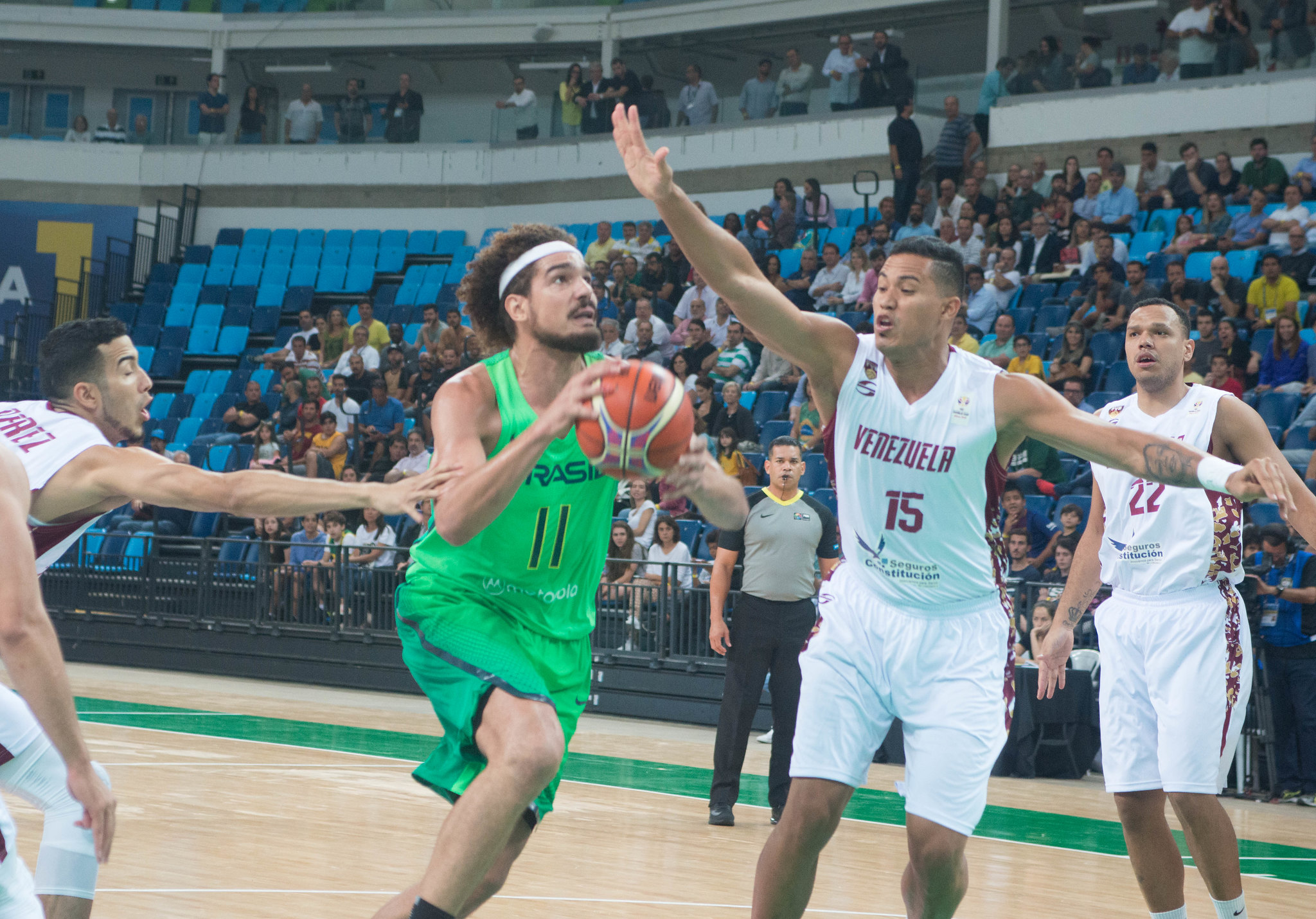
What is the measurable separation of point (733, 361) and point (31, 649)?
1321 cm

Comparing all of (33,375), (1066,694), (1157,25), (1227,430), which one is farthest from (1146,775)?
(33,375)

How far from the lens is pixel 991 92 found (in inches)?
800

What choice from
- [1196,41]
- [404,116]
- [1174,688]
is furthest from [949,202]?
[1174,688]

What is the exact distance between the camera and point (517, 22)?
2609 centimetres

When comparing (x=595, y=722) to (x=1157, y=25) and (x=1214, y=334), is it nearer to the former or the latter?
(x=1214, y=334)

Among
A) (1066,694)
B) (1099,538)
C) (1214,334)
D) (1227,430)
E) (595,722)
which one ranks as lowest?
(595,722)

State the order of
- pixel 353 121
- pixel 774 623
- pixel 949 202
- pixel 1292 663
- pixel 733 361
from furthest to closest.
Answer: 1. pixel 353 121
2. pixel 949 202
3. pixel 733 361
4. pixel 1292 663
5. pixel 774 623

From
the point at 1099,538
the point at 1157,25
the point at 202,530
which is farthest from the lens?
the point at 1157,25

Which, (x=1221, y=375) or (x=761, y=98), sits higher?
(x=761, y=98)

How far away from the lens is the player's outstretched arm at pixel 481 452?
12.6 ft

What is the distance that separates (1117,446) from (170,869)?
14.8 ft

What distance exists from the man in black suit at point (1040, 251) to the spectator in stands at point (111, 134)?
17970 mm

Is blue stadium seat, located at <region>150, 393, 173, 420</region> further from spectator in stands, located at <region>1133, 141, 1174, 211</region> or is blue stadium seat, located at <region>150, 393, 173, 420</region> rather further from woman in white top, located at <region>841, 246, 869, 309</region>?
spectator in stands, located at <region>1133, 141, 1174, 211</region>

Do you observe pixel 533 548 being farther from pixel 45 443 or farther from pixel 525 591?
pixel 45 443
